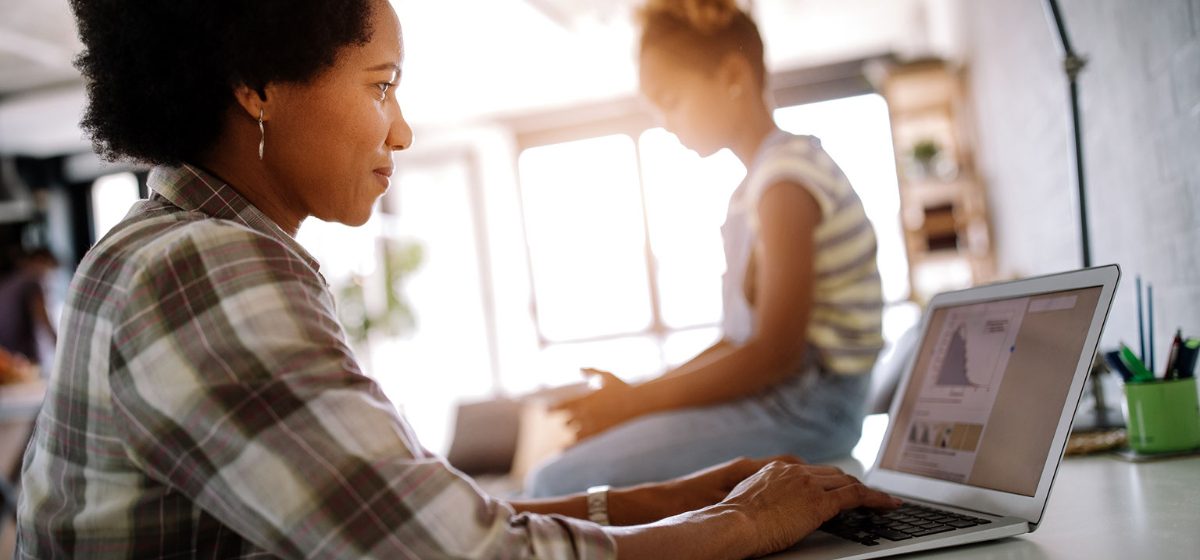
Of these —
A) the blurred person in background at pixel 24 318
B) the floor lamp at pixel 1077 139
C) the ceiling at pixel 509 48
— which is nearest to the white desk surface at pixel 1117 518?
the floor lamp at pixel 1077 139

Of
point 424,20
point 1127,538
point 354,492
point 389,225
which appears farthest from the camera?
point 389,225

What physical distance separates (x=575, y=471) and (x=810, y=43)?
6.87m

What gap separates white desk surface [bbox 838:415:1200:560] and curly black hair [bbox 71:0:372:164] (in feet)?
2.18

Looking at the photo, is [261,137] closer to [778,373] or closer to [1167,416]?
[778,373]

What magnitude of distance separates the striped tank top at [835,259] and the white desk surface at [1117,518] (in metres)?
0.45

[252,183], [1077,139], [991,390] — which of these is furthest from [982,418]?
[252,183]

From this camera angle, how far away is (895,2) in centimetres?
685

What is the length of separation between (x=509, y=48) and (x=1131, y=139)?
5942 millimetres

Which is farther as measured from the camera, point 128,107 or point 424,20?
point 424,20

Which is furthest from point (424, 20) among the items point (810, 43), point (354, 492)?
point (354, 492)

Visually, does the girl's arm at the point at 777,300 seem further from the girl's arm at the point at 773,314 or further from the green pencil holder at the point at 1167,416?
the green pencil holder at the point at 1167,416

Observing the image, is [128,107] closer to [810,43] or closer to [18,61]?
[18,61]

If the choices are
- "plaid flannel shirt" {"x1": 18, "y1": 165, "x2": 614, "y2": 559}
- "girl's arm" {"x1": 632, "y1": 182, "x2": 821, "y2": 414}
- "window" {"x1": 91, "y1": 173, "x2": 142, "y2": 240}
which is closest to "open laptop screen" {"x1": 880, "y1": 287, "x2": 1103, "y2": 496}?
"girl's arm" {"x1": 632, "y1": 182, "x2": 821, "y2": 414}

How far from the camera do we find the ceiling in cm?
598
